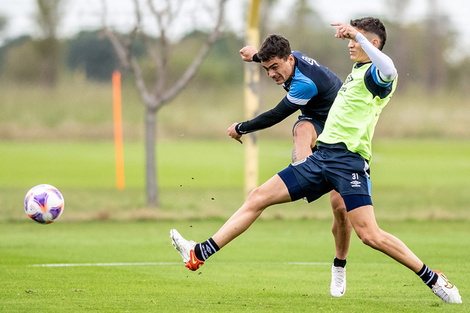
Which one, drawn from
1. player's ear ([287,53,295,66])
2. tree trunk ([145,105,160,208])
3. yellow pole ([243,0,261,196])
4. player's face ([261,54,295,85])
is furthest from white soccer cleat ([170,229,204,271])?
tree trunk ([145,105,160,208])

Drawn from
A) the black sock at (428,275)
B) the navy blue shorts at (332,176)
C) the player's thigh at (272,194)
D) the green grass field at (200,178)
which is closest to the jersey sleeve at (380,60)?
the navy blue shorts at (332,176)

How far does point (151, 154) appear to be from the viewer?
1644 centimetres

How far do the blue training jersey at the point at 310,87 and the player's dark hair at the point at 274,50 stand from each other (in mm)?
220

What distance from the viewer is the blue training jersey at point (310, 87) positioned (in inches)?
315

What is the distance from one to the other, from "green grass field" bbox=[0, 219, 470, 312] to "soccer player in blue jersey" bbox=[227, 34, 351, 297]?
1.97ft

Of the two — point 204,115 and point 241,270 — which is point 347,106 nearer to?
point 241,270

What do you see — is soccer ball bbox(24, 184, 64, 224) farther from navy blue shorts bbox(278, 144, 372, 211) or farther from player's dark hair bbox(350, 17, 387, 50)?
player's dark hair bbox(350, 17, 387, 50)

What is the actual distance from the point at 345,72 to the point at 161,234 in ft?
34.2

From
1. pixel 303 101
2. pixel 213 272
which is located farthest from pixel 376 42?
pixel 213 272

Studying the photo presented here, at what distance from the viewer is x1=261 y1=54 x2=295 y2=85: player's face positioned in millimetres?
7969

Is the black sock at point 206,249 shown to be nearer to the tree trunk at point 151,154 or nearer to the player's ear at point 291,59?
the player's ear at point 291,59

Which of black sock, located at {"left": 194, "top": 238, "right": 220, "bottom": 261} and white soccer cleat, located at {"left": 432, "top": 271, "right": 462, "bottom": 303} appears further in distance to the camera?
black sock, located at {"left": 194, "top": 238, "right": 220, "bottom": 261}

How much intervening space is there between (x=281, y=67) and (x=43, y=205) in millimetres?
3218

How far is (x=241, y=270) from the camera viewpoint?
32.4 feet
